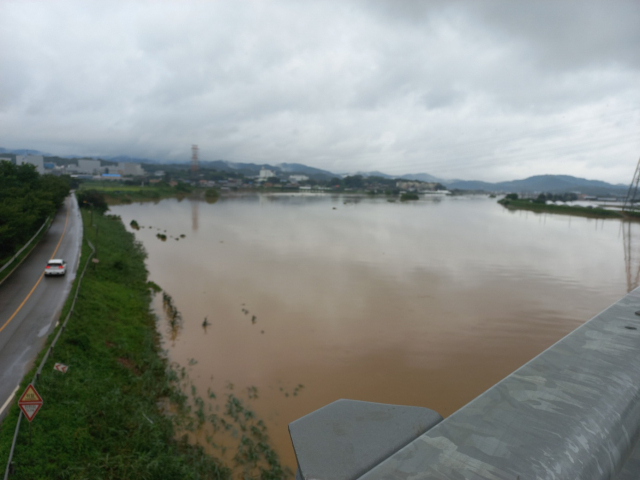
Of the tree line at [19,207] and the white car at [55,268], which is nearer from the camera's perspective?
the white car at [55,268]

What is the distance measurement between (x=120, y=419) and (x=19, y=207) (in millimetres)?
12281

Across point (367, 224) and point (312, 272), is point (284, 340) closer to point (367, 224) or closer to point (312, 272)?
point (312, 272)

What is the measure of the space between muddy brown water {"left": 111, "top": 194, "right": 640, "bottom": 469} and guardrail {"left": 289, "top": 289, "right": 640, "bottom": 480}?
19.0 feet

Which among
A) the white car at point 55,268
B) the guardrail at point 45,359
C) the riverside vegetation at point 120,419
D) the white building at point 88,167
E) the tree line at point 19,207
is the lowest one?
the riverside vegetation at point 120,419

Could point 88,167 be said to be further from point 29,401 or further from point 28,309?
point 29,401

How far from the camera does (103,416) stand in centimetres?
560

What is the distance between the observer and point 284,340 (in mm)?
10055

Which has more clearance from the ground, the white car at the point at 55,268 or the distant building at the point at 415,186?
the distant building at the point at 415,186

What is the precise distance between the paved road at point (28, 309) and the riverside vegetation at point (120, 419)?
35cm

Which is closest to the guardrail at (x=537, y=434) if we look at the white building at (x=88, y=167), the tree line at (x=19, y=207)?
the tree line at (x=19, y=207)

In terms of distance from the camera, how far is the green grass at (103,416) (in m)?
4.55

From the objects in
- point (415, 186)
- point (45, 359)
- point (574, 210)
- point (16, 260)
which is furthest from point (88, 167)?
point (45, 359)

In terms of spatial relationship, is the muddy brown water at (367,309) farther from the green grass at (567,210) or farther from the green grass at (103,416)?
the green grass at (567,210)

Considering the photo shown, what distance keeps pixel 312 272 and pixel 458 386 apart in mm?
9250
